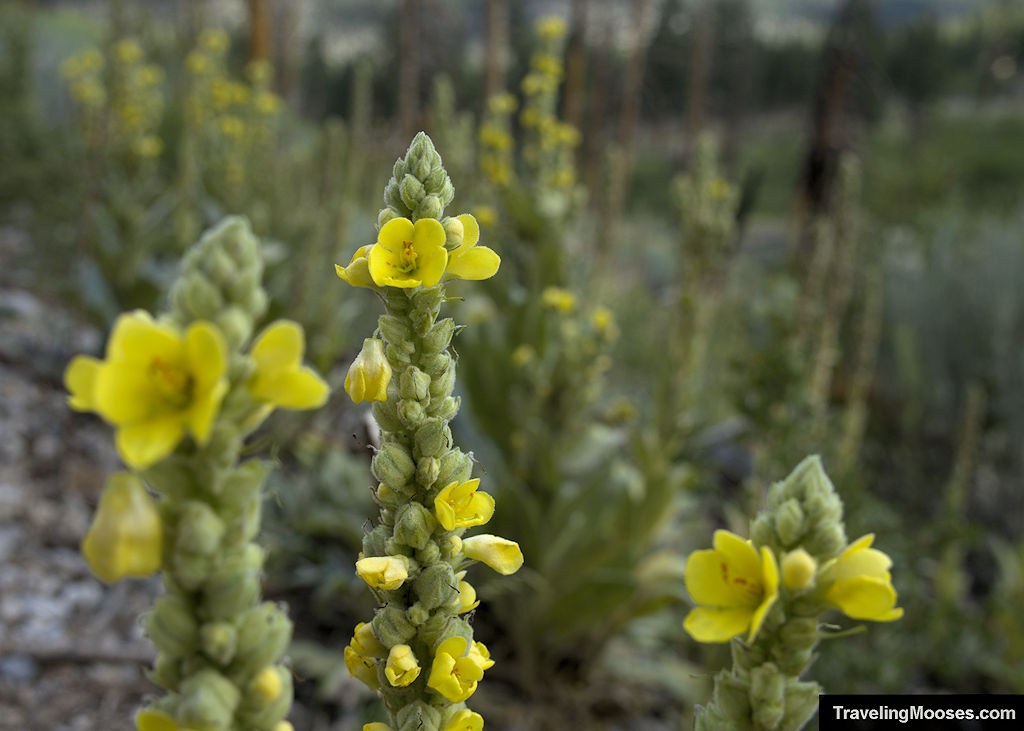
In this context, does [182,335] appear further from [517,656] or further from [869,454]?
[869,454]

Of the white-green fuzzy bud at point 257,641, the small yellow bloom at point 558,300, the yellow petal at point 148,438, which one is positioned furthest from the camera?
the small yellow bloom at point 558,300

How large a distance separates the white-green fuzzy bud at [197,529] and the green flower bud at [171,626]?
2.1 inches

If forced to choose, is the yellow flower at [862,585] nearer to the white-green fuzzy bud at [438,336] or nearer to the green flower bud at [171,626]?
the white-green fuzzy bud at [438,336]

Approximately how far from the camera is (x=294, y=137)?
424 inches

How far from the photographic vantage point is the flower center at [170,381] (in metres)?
0.60

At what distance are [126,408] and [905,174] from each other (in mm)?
22958

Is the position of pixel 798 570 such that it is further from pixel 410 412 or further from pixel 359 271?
pixel 359 271

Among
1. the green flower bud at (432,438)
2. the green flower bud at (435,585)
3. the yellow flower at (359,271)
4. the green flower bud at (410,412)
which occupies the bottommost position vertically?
the green flower bud at (435,585)

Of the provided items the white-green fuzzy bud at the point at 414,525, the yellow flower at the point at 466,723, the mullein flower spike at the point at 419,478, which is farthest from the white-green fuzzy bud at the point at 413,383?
the yellow flower at the point at 466,723

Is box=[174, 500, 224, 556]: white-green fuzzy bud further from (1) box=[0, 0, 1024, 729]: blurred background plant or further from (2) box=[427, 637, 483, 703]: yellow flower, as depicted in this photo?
(2) box=[427, 637, 483, 703]: yellow flower

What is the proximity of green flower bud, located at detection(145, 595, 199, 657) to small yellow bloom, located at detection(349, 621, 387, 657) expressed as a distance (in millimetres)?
195

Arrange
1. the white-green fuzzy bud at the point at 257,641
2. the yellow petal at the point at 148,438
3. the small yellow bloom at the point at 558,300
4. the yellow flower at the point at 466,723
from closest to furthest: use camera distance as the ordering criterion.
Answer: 1. the yellow petal at the point at 148,438
2. the white-green fuzzy bud at the point at 257,641
3. the yellow flower at the point at 466,723
4. the small yellow bloom at the point at 558,300

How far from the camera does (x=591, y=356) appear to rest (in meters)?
3.19

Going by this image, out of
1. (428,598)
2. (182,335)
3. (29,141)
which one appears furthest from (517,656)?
(29,141)
